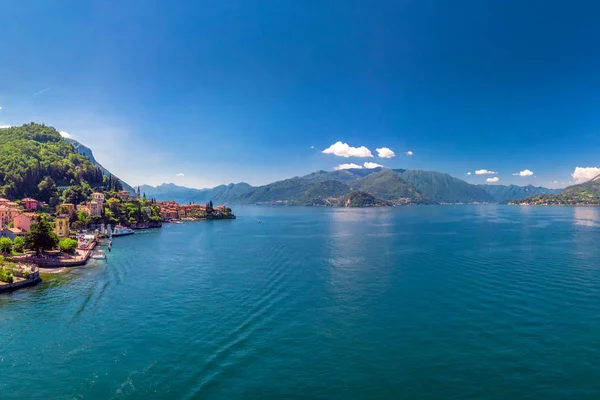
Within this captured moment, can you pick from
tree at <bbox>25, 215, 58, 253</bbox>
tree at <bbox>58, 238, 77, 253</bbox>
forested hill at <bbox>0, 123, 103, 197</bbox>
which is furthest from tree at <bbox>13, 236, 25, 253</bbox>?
forested hill at <bbox>0, 123, 103, 197</bbox>

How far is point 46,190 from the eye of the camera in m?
119

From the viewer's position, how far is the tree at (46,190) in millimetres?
117812

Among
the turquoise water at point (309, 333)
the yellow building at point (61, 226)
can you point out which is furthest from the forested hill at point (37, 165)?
the turquoise water at point (309, 333)

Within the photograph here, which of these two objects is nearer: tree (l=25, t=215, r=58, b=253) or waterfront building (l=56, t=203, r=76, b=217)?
tree (l=25, t=215, r=58, b=253)

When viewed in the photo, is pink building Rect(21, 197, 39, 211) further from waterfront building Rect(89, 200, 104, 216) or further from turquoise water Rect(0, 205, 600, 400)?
turquoise water Rect(0, 205, 600, 400)

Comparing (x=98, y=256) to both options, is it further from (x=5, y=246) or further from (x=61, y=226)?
(x=61, y=226)

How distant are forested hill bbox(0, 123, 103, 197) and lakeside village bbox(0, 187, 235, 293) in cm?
962

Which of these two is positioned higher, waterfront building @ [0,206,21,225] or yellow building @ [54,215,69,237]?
waterfront building @ [0,206,21,225]

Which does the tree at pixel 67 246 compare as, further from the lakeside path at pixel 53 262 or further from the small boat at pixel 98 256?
the small boat at pixel 98 256

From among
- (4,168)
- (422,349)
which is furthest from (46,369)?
(4,168)

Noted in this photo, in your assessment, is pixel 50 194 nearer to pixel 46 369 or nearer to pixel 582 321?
pixel 46 369

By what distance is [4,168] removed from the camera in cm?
11956

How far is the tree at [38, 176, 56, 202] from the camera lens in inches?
4638

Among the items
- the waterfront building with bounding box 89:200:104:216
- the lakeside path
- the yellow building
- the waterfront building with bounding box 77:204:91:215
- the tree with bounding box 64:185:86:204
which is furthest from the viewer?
the tree with bounding box 64:185:86:204
